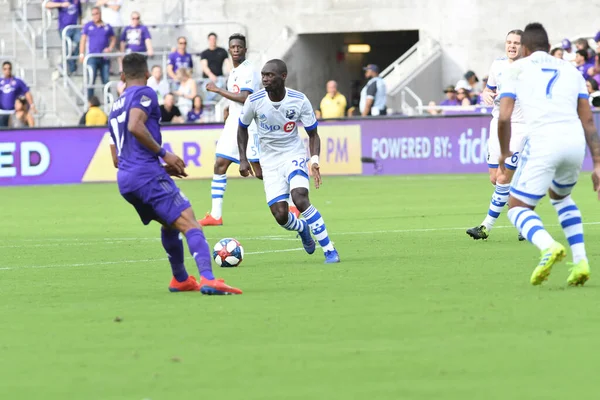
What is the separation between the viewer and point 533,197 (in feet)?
30.1

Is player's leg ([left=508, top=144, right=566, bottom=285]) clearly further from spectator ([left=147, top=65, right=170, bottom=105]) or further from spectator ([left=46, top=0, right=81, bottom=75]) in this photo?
spectator ([left=46, top=0, right=81, bottom=75])

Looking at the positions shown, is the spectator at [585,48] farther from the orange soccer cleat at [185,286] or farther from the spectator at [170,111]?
the orange soccer cleat at [185,286]

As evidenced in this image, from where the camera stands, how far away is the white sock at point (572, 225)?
9.27m

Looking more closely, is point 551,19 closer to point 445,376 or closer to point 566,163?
point 566,163

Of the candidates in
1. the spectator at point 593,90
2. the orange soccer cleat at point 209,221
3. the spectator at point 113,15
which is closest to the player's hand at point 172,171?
the orange soccer cleat at point 209,221

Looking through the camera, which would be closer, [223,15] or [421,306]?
[421,306]

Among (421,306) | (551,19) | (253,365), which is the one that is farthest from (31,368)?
(551,19)

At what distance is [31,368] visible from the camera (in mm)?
6598

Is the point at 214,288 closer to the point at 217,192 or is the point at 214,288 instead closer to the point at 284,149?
the point at 284,149

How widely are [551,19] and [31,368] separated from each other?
→ 30.5m

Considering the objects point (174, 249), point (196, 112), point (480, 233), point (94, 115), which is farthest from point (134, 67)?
point (94, 115)

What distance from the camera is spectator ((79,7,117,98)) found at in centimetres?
3338

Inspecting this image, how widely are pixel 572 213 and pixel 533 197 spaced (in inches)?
19.3

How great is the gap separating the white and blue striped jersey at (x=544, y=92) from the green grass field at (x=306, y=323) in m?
1.20
